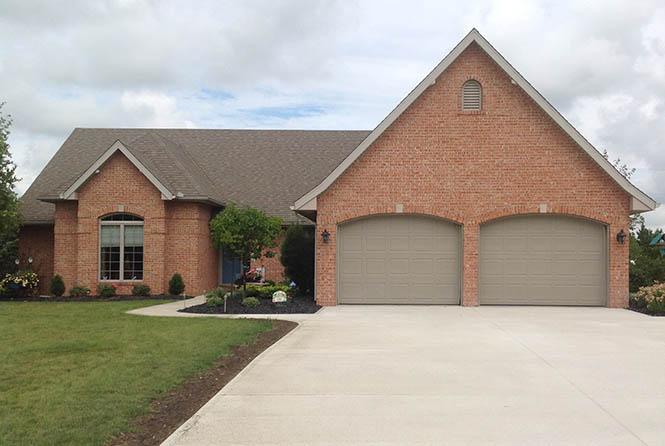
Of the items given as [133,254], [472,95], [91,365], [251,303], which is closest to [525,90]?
[472,95]

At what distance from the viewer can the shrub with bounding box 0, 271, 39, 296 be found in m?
24.7

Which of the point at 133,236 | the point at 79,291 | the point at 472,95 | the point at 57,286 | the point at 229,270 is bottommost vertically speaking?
the point at 79,291

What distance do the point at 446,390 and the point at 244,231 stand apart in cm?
1210

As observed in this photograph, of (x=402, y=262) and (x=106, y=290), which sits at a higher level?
(x=402, y=262)

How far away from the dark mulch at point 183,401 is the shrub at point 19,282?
1523 centimetres

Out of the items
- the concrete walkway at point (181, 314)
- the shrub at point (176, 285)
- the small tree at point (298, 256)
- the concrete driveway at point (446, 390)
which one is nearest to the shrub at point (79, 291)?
the shrub at point (176, 285)

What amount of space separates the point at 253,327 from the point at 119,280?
34.7ft

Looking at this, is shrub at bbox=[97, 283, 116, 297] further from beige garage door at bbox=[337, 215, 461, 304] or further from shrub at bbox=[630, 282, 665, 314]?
shrub at bbox=[630, 282, 665, 314]

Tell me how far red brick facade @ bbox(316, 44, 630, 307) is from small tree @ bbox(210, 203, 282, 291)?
1.48 meters

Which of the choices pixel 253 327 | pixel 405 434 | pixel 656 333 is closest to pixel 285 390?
pixel 405 434

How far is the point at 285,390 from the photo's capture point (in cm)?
880

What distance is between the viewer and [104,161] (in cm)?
2359

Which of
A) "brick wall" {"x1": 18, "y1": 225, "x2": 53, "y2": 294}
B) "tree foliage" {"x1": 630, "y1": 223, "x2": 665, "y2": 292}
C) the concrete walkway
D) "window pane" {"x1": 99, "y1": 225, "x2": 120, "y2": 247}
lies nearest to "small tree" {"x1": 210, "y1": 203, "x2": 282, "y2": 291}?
the concrete walkway

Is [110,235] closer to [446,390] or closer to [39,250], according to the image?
[39,250]
